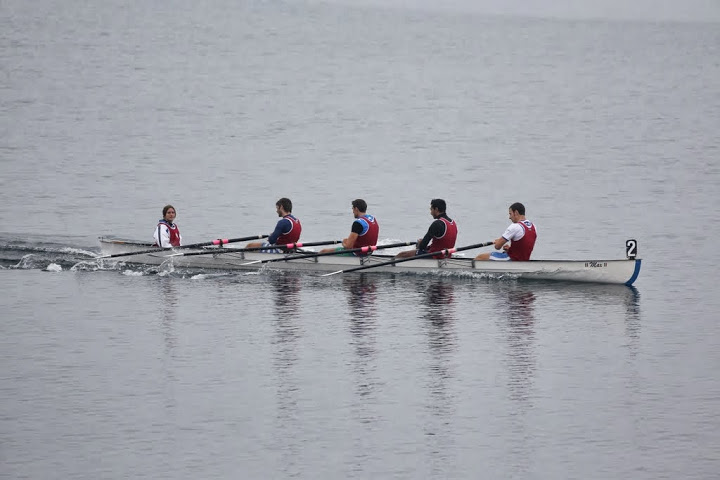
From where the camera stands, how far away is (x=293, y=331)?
22.3 m

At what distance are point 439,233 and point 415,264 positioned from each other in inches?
37.4

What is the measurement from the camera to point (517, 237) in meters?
25.2

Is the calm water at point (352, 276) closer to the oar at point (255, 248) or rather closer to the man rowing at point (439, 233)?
the oar at point (255, 248)

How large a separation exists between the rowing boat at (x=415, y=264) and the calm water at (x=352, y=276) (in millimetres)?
326

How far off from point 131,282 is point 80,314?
9.70ft

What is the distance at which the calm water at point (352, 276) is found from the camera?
16969 mm

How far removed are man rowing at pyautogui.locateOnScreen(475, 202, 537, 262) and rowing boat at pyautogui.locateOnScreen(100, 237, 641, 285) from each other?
0.21 meters

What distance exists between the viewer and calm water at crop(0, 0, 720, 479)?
16969 mm

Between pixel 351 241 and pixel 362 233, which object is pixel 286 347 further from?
pixel 362 233

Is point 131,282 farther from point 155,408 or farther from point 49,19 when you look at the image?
point 49,19

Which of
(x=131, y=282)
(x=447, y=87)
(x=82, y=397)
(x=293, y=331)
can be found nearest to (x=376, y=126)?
(x=447, y=87)

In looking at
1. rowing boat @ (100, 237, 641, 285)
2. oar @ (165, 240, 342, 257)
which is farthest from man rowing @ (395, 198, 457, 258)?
oar @ (165, 240, 342, 257)

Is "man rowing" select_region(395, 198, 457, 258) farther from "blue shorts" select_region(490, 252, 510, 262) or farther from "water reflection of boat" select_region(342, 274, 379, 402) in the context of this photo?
"water reflection of boat" select_region(342, 274, 379, 402)

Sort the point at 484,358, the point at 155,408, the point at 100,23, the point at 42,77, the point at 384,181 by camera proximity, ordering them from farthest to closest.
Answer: the point at 100,23 < the point at 42,77 < the point at 384,181 < the point at 484,358 < the point at 155,408
